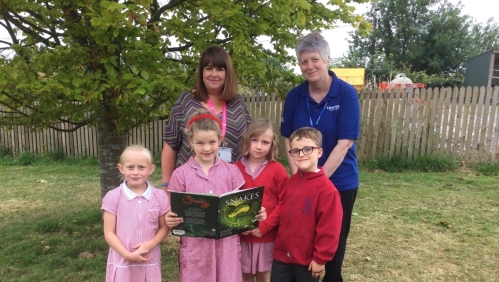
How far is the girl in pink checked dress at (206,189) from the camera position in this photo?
7.66ft

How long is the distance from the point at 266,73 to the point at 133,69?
1.68 meters

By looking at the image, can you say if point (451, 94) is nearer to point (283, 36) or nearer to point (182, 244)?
point (283, 36)

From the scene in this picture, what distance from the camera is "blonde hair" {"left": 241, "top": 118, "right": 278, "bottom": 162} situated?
95.9 inches

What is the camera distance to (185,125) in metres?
2.54

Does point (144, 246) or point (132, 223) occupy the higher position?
point (132, 223)

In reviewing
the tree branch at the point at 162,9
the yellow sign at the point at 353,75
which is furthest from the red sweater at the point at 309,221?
the yellow sign at the point at 353,75

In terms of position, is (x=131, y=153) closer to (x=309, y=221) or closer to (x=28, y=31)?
(x=309, y=221)

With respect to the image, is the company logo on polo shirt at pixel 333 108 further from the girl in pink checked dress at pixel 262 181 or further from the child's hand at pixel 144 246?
the child's hand at pixel 144 246

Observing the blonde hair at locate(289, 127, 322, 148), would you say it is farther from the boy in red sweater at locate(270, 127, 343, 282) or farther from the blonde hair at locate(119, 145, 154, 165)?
the blonde hair at locate(119, 145, 154, 165)

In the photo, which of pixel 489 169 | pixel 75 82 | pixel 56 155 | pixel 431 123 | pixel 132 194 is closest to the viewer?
pixel 132 194

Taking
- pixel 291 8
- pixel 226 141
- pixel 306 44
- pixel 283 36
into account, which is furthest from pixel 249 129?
pixel 283 36

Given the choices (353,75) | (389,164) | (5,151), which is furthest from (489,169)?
(353,75)

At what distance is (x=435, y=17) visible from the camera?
36.1 m

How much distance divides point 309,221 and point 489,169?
22.4 ft
